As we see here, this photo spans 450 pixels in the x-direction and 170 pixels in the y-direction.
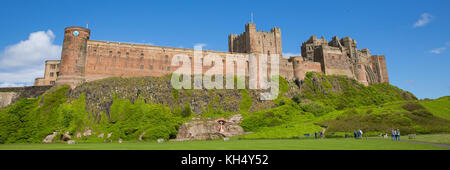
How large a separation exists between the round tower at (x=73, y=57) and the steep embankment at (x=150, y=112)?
8.04 feet

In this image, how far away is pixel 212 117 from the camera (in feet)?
172

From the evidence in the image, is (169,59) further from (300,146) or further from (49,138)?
(300,146)

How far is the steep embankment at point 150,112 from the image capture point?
41812mm

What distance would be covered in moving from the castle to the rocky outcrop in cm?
1972

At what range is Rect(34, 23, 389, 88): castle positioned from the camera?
176ft

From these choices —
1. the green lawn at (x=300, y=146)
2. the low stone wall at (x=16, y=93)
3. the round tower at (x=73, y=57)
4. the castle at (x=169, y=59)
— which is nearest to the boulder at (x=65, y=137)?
the round tower at (x=73, y=57)

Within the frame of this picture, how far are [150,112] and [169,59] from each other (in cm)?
1801

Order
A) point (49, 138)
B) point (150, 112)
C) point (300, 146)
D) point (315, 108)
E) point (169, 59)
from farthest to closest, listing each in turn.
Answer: point (169, 59), point (315, 108), point (150, 112), point (49, 138), point (300, 146)

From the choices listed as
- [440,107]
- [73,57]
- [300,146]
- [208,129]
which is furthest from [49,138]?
[440,107]

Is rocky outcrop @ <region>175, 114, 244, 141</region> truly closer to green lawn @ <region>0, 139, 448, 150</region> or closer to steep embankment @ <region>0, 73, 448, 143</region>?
steep embankment @ <region>0, 73, 448, 143</region>

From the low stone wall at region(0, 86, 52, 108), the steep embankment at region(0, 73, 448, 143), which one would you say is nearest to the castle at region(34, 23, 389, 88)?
the steep embankment at region(0, 73, 448, 143)

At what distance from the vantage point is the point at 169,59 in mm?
61938
